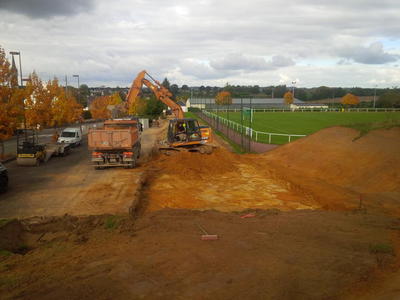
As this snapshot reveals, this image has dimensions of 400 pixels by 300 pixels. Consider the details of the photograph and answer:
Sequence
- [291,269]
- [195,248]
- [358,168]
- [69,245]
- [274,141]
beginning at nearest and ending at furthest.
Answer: [291,269] → [195,248] → [69,245] → [358,168] → [274,141]

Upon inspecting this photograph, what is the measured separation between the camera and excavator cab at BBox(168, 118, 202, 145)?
891 inches

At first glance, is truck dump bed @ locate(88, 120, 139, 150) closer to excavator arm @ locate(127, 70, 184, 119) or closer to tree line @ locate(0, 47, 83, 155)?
tree line @ locate(0, 47, 83, 155)

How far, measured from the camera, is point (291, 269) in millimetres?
6461

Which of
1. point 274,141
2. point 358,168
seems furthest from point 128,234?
point 274,141

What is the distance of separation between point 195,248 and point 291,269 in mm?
2125

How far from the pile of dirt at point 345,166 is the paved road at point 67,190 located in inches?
315

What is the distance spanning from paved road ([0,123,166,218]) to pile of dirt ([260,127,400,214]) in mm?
8004

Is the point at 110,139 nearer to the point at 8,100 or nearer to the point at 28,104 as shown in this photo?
the point at 8,100

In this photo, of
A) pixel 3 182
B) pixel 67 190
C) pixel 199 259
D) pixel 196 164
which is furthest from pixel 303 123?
pixel 199 259

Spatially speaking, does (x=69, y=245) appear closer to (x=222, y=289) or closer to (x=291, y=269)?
(x=222, y=289)

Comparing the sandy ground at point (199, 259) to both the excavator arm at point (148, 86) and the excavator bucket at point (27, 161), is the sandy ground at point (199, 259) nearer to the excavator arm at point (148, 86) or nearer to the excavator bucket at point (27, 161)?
the excavator bucket at point (27, 161)

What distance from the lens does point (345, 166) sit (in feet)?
58.9

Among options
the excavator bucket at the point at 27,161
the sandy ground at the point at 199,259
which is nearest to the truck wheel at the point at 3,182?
the sandy ground at the point at 199,259

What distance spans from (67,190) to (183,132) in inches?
367
